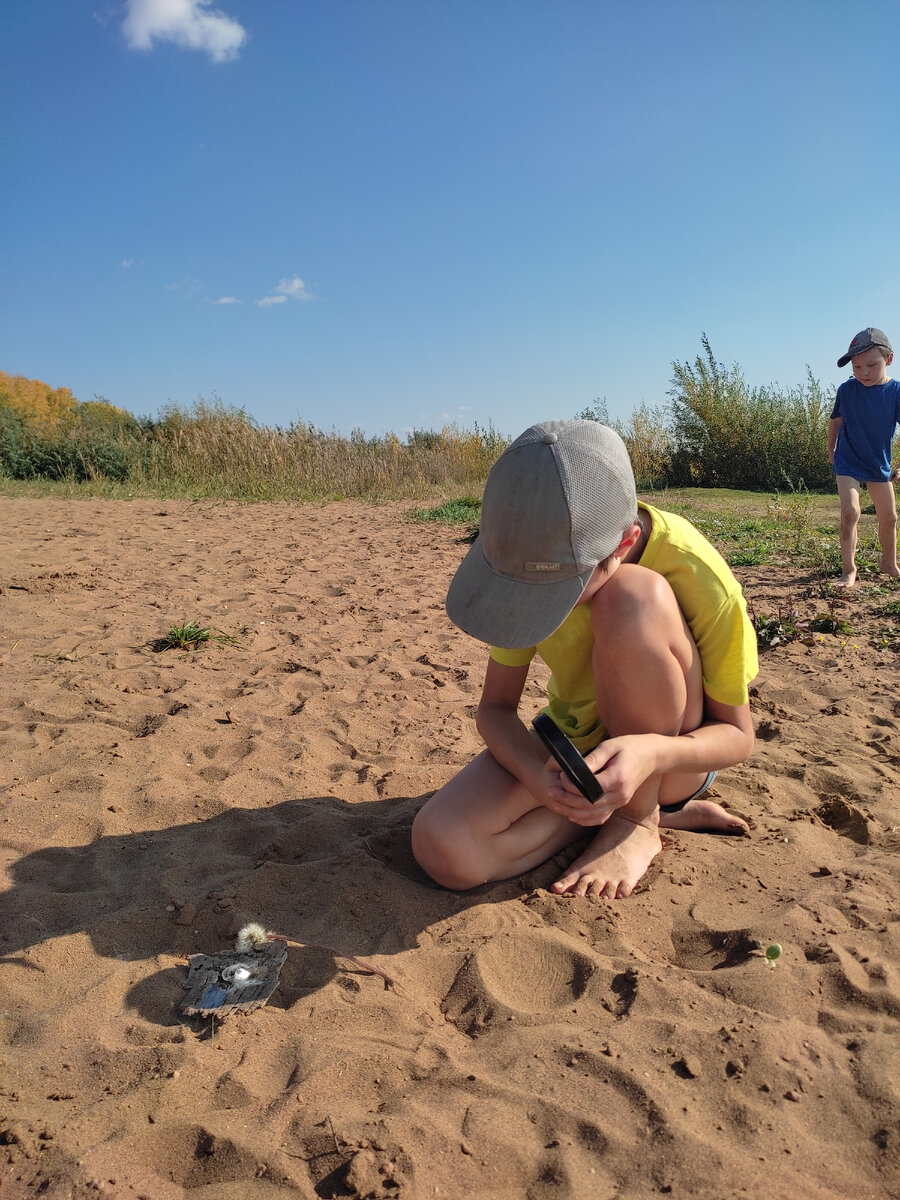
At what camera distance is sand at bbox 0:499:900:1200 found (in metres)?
1.34

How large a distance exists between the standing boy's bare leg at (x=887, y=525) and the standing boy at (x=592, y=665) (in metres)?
3.78

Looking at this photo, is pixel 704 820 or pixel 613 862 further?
pixel 704 820

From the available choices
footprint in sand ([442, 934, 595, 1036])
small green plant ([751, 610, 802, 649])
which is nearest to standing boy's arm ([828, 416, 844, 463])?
small green plant ([751, 610, 802, 649])

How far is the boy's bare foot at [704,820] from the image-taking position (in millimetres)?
2363

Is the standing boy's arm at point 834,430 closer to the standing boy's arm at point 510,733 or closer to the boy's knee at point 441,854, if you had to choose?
the standing boy's arm at point 510,733

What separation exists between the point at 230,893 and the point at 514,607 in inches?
42.8

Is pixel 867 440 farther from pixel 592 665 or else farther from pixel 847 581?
pixel 592 665

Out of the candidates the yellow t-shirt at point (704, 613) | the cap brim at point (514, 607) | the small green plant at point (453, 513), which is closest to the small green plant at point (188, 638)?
the yellow t-shirt at point (704, 613)

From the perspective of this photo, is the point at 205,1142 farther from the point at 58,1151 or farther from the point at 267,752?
the point at 267,752

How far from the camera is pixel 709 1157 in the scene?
1.30 meters

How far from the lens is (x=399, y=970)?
1829 mm

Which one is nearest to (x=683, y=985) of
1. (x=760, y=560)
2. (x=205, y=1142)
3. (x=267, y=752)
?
(x=205, y=1142)

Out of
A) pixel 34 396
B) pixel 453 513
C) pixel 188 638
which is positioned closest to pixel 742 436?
pixel 453 513

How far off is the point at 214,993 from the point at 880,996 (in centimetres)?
136
